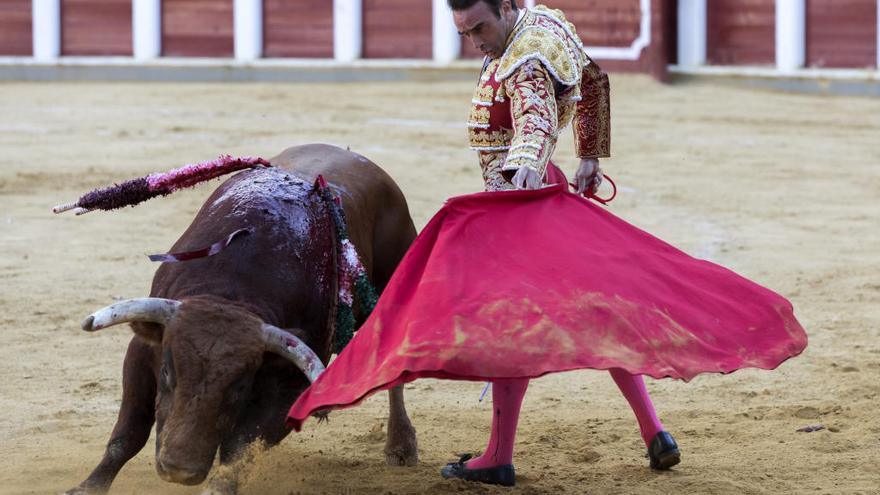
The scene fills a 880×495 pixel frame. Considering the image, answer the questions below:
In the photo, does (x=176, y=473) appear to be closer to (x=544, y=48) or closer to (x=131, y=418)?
(x=131, y=418)

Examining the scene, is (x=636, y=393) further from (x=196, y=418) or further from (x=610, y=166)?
(x=610, y=166)

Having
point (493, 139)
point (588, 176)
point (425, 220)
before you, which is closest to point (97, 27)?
point (425, 220)

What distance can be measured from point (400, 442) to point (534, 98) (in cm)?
103

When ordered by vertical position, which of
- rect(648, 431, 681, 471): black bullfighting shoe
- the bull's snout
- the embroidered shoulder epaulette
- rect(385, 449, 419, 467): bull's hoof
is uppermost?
the embroidered shoulder epaulette

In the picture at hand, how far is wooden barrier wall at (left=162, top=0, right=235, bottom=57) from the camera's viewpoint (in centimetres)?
1401

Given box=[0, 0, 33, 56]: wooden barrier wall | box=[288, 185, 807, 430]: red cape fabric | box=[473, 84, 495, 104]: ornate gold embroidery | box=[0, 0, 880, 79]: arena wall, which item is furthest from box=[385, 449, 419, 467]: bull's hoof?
box=[0, 0, 33, 56]: wooden barrier wall

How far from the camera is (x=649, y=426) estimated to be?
340cm

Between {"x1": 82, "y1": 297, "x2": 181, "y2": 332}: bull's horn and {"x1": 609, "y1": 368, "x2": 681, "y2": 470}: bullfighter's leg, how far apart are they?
1.06 metres

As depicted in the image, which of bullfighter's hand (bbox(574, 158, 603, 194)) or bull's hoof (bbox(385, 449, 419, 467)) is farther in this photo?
bull's hoof (bbox(385, 449, 419, 467))

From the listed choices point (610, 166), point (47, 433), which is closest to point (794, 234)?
point (610, 166)

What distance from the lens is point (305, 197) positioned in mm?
3520

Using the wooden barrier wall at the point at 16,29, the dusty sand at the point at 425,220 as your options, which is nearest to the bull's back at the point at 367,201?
the dusty sand at the point at 425,220

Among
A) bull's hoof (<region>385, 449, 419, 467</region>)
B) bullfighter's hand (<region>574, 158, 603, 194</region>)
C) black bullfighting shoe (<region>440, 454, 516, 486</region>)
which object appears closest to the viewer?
black bullfighting shoe (<region>440, 454, 516, 486</region>)

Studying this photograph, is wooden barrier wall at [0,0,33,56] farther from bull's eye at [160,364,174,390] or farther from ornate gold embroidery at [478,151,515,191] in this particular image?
bull's eye at [160,364,174,390]
